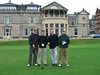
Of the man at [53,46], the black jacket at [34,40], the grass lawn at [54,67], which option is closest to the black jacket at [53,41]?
the man at [53,46]

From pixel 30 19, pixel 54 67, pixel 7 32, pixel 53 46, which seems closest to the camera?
pixel 54 67

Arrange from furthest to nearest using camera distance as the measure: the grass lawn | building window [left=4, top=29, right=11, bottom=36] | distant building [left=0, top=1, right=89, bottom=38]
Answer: building window [left=4, top=29, right=11, bottom=36] < distant building [left=0, top=1, right=89, bottom=38] < the grass lawn

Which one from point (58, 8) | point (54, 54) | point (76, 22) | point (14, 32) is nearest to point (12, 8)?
point (14, 32)

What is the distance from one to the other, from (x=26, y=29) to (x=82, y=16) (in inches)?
736

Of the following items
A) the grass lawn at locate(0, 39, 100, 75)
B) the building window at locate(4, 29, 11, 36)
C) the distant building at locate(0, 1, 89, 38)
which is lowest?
the grass lawn at locate(0, 39, 100, 75)

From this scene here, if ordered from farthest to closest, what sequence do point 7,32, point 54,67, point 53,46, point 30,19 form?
point 30,19
point 7,32
point 53,46
point 54,67

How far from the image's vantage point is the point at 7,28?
38.3 metres

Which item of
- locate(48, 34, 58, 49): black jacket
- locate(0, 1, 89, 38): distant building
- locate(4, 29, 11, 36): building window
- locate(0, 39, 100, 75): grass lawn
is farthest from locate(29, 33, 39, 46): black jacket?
locate(4, 29, 11, 36): building window

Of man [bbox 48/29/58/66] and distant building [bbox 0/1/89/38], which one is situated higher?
distant building [bbox 0/1/89/38]

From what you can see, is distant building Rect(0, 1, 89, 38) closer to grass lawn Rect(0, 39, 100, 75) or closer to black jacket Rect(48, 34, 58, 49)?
grass lawn Rect(0, 39, 100, 75)

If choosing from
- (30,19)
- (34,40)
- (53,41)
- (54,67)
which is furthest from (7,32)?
(54,67)

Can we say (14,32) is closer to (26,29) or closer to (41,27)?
(26,29)

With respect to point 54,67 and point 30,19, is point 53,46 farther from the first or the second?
point 30,19

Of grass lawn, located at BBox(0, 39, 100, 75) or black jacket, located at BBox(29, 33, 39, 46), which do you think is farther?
black jacket, located at BBox(29, 33, 39, 46)
